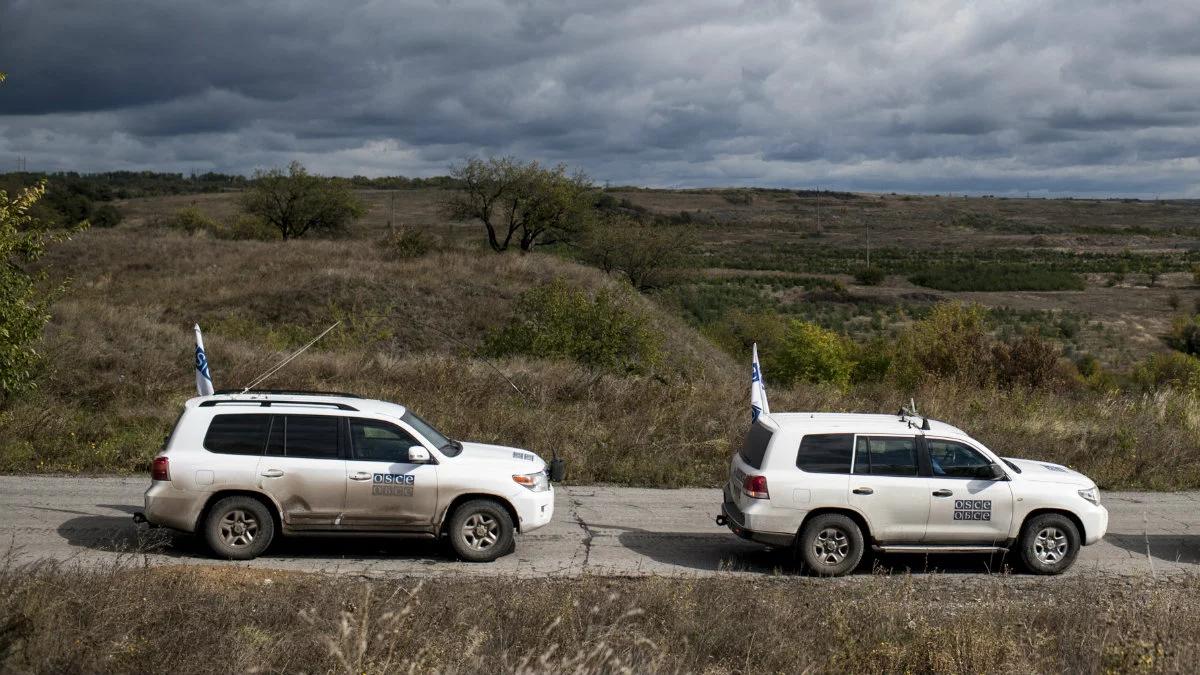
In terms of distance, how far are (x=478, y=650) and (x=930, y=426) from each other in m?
6.40

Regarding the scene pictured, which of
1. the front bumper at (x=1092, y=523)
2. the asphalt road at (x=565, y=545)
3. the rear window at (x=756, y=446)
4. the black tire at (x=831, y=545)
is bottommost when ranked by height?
the asphalt road at (x=565, y=545)

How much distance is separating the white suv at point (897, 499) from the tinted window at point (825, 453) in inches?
0.4

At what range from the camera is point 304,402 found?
458 inches

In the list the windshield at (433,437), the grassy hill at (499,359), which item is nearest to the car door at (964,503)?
the windshield at (433,437)

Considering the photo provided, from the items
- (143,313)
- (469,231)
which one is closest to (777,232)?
(469,231)

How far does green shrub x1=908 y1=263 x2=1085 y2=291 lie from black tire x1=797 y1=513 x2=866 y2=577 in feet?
269

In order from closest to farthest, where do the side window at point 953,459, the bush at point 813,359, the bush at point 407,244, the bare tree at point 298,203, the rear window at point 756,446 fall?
the side window at point 953,459, the rear window at point 756,446, the bush at point 813,359, the bush at point 407,244, the bare tree at point 298,203

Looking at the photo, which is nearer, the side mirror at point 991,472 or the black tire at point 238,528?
the black tire at point 238,528

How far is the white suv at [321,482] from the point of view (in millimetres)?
11016

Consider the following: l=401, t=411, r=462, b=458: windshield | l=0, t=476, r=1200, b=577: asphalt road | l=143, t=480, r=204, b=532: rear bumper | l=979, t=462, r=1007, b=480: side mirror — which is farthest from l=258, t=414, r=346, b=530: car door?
l=979, t=462, r=1007, b=480: side mirror

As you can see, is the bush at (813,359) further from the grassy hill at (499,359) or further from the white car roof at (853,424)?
the white car roof at (853,424)

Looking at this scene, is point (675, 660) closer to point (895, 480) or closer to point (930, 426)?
point (895, 480)

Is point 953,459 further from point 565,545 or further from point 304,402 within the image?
point 304,402

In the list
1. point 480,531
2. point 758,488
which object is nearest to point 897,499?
point 758,488
